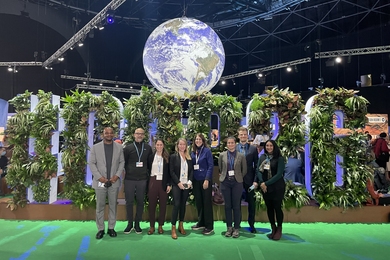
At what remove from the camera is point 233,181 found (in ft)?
15.8

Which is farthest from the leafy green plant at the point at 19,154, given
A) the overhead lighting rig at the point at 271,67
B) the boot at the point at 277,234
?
the overhead lighting rig at the point at 271,67

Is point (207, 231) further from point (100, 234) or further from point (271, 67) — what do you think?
point (271, 67)

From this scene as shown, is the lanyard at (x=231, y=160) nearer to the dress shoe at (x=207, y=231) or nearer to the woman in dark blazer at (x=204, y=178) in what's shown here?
the woman in dark blazer at (x=204, y=178)

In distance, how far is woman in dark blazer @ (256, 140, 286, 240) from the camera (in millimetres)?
4622

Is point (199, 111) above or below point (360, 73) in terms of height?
below

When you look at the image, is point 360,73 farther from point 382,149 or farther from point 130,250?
point 130,250

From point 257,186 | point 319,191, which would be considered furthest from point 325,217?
point 257,186

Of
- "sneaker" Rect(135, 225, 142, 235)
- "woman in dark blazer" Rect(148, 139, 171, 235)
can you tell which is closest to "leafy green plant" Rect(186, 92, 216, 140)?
"woman in dark blazer" Rect(148, 139, 171, 235)

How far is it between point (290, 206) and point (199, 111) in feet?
7.94

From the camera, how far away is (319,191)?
230 inches

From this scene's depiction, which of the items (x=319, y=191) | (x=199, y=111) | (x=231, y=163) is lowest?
(x=319, y=191)

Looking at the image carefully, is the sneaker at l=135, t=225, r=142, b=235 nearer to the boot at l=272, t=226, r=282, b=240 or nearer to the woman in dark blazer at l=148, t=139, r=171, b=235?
the woman in dark blazer at l=148, t=139, r=171, b=235

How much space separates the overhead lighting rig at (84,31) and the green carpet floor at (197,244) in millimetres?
8110

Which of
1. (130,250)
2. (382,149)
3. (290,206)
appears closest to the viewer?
(130,250)
